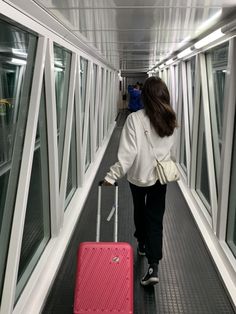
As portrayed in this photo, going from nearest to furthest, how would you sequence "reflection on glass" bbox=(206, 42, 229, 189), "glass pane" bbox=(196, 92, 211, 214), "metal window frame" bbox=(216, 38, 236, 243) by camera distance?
"metal window frame" bbox=(216, 38, 236, 243), "reflection on glass" bbox=(206, 42, 229, 189), "glass pane" bbox=(196, 92, 211, 214)

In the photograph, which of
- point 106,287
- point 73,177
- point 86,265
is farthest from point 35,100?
point 73,177

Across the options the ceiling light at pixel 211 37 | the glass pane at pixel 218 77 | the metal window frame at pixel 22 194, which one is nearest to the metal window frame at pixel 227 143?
the ceiling light at pixel 211 37

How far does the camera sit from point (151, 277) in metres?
2.94

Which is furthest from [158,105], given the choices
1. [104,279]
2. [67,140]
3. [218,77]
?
[218,77]

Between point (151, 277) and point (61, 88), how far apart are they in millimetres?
2534

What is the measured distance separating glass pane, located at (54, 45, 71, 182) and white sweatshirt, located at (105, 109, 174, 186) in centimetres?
143

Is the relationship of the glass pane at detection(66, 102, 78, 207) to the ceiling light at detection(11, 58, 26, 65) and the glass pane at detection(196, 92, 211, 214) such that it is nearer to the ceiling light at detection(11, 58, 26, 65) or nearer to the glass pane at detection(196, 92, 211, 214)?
the glass pane at detection(196, 92, 211, 214)

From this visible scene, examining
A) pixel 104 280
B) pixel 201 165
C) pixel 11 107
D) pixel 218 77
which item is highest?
pixel 218 77

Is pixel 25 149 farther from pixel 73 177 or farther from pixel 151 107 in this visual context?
pixel 73 177

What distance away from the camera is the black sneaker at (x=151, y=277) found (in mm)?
2930

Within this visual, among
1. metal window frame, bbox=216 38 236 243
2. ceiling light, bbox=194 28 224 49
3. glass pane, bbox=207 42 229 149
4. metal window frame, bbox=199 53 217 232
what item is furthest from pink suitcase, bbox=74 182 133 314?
glass pane, bbox=207 42 229 149

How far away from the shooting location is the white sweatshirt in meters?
2.67

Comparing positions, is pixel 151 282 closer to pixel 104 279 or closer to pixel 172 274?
pixel 172 274

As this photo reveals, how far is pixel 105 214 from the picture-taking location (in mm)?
4551
